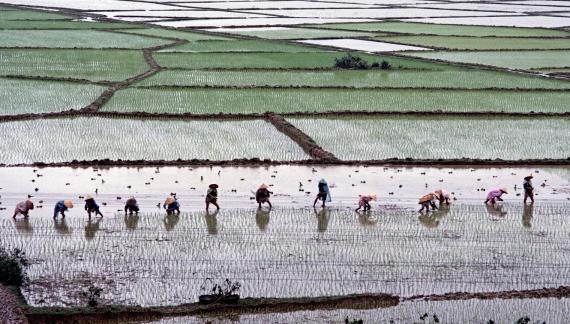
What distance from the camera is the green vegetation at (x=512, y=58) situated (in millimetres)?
24484

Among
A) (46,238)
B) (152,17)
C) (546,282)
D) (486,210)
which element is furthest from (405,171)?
(152,17)

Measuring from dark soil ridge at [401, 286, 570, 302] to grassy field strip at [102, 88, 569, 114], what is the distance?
930 cm

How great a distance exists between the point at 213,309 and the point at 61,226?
3120mm

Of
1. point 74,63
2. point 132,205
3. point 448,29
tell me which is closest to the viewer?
point 132,205

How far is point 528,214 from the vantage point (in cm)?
1134

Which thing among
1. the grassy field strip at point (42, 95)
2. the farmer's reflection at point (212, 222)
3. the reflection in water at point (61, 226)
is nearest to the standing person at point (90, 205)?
the reflection in water at point (61, 226)

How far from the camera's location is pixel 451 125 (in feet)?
54.1

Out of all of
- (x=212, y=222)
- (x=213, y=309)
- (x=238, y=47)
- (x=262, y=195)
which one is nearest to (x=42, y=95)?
(x=262, y=195)

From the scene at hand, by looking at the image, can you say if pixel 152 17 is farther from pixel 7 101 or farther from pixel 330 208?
pixel 330 208

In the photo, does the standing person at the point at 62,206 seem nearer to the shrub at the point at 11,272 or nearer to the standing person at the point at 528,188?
the shrub at the point at 11,272

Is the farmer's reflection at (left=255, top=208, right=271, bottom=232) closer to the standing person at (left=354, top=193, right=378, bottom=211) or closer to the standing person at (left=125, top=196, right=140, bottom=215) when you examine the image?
the standing person at (left=354, top=193, right=378, bottom=211)

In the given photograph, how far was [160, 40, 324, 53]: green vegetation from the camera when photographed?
2634 centimetres

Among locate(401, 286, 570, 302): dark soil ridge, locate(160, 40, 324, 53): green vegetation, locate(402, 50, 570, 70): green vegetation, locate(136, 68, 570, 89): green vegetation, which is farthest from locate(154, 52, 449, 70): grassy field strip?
locate(401, 286, 570, 302): dark soil ridge

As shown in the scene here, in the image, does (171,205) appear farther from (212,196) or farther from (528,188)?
(528,188)
